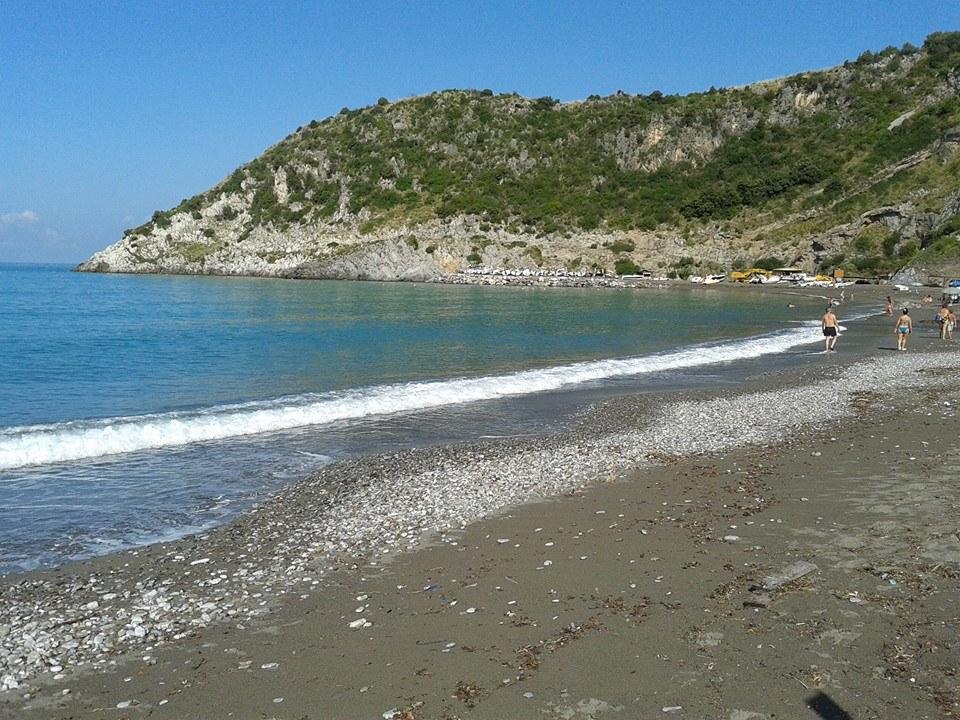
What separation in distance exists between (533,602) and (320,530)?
135 inches

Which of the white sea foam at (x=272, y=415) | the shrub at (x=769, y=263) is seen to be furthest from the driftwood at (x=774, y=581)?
the shrub at (x=769, y=263)

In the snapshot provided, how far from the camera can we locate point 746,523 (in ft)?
30.2

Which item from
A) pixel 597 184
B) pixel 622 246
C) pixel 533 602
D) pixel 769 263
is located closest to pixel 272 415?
pixel 533 602

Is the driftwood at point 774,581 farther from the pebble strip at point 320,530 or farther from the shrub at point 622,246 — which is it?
the shrub at point 622,246

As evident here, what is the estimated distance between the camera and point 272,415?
17625 mm

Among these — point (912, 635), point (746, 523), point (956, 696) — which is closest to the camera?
point (956, 696)

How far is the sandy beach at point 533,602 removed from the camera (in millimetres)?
5617

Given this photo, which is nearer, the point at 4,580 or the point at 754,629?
the point at 754,629

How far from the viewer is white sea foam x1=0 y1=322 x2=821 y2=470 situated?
14734 mm

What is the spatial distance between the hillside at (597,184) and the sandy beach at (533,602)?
81333 mm

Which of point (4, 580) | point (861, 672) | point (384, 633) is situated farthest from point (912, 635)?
point (4, 580)

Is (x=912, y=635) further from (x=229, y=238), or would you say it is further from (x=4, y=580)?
(x=229, y=238)

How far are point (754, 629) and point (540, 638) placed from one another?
1.75 m

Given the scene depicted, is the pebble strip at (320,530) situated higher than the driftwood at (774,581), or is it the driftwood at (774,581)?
the driftwood at (774,581)
